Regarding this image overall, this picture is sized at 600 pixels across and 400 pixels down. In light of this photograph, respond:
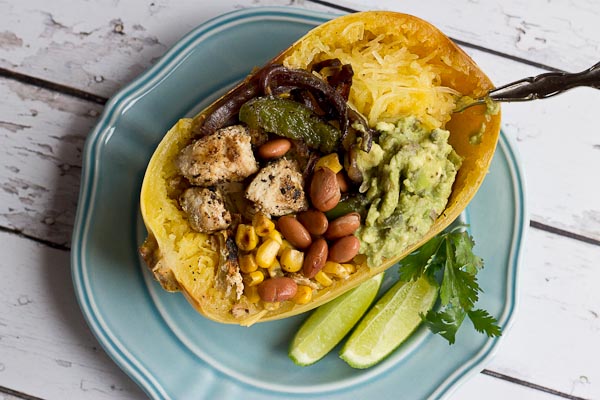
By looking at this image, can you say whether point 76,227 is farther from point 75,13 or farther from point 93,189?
point 75,13

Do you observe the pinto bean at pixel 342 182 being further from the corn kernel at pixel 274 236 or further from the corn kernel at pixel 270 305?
the corn kernel at pixel 270 305

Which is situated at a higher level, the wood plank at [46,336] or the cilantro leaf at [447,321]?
the cilantro leaf at [447,321]

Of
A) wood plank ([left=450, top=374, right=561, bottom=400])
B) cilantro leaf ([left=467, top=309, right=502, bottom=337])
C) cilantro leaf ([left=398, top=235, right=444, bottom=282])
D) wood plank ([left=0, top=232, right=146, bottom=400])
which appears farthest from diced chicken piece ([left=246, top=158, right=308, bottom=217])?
wood plank ([left=450, top=374, right=561, bottom=400])

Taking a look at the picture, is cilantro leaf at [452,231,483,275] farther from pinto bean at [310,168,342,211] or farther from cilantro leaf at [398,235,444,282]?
pinto bean at [310,168,342,211]

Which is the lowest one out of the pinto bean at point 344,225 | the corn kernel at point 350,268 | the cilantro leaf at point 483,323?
the cilantro leaf at point 483,323

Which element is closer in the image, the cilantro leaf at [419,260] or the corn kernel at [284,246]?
the corn kernel at [284,246]

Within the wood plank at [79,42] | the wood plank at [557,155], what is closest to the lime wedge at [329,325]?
the wood plank at [557,155]

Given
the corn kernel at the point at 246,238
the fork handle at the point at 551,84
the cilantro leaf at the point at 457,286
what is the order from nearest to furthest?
the fork handle at the point at 551,84
the corn kernel at the point at 246,238
the cilantro leaf at the point at 457,286
